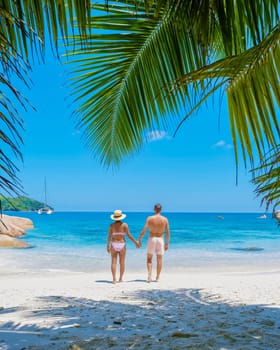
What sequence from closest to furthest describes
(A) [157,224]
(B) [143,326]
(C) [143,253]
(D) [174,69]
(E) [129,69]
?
(D) [174,69] → (E) [129,69] → (B) [143,326] → (A) [157,224] → (C) [143,253]

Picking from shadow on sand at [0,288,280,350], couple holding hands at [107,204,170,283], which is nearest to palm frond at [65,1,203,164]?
shadow on sand at [0,288,280,350]

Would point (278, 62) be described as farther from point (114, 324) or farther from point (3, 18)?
point (114, 324)

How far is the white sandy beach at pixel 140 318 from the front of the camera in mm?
3348

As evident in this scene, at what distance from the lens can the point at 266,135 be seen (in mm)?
2439

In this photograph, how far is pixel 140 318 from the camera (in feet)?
14.6

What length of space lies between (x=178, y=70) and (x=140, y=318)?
2885 mm

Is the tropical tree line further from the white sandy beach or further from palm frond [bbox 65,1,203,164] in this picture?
the white sandy beach

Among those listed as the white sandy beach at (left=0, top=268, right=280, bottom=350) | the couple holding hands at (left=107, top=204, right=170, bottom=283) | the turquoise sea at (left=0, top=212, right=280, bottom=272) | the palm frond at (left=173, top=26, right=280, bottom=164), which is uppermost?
the palm frond at (left=173, top=26, right=280, bottom=164)

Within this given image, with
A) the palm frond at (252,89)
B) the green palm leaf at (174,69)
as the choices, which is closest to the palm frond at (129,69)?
the green palm leaf at (174,69)

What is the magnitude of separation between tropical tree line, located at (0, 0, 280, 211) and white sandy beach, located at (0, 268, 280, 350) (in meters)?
1.55

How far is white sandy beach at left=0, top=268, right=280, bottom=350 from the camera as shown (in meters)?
3.35

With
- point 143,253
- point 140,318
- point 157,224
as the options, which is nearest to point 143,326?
point 140,318

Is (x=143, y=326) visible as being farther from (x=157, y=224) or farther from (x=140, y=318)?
(x=157, y=224)

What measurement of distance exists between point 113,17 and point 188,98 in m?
0.73
